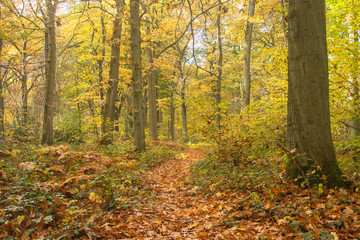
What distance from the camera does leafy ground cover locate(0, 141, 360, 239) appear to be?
2990mm

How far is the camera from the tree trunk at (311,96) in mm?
4027

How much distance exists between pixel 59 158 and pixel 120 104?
15557 mm

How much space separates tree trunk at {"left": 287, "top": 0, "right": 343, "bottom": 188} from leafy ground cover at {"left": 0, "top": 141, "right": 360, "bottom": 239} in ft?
1.37

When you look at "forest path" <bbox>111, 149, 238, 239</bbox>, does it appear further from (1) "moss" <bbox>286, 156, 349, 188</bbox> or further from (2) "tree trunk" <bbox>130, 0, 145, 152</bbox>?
Result: (2) "tree trunk" <bbox>130, 0, 145, 152</bbox>

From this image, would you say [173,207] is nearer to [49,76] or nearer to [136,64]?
[136,64]

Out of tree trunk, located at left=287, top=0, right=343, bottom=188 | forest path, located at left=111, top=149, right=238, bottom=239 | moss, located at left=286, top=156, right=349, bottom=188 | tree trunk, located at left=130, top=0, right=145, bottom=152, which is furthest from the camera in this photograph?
tree trunk, located at left=130, top=0, right=145, bottom=152

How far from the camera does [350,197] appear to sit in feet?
11.2

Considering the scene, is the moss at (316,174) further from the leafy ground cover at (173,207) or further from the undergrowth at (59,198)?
the undergrowth at (59,198)

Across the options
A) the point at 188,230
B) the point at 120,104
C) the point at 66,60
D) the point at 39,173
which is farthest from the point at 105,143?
the point at 66,60

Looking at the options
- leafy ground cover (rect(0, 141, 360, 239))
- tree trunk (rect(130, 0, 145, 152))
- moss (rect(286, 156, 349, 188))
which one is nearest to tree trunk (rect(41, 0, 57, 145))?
tree trunk (rect(130, 0, 145, 152))

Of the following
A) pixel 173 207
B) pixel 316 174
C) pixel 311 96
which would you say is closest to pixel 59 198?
pixel 173 207

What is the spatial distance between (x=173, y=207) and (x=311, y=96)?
3426 mm

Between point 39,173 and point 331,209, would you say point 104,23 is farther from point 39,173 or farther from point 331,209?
point 331,209

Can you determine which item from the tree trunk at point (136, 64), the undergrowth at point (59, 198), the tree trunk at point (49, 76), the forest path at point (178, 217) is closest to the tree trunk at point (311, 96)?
the forest path at point (178, 217)
